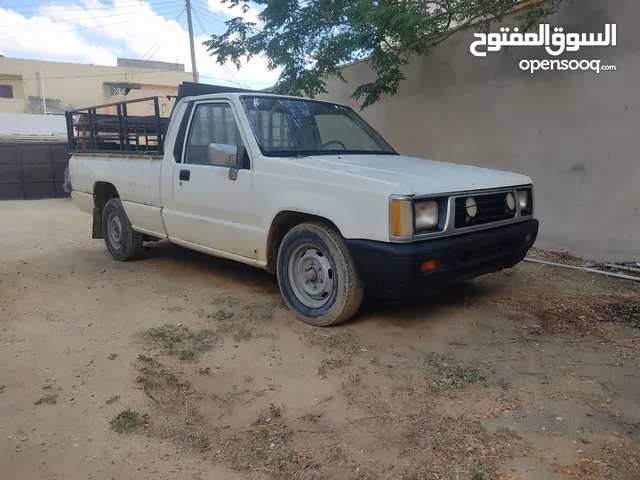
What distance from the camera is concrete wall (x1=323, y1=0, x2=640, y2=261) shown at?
554cm

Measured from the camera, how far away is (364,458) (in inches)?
91.7

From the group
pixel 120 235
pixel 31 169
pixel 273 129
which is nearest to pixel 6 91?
pixel 31 169

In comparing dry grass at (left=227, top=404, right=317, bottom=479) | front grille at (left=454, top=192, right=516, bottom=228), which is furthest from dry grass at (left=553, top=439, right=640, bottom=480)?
front grille at (left=454, top=192, right=516, bottom=228)

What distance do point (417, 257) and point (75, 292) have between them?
3541 mm

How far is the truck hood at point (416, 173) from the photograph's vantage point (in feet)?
11.3

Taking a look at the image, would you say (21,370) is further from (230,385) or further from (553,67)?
(553,67)

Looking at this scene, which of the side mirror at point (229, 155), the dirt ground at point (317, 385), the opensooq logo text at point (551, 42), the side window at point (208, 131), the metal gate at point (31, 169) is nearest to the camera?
the dirt ground at point (317, 385)

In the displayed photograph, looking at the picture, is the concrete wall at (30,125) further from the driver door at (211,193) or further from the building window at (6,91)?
the driver door at (211,193)

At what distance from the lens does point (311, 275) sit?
4.00 metres

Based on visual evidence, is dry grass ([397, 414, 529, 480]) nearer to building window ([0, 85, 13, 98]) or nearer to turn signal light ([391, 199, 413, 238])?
turn signal light ([391, 199, 413, 238])

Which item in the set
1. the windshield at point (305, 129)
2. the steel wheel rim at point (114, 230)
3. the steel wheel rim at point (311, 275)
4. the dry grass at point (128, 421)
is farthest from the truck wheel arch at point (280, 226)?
the steel wheel rim at point (114, 230)

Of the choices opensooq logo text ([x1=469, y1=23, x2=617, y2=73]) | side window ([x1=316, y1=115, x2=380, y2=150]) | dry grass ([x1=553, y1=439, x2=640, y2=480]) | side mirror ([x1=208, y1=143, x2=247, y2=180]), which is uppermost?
opensooq logo text ([x1=469, y1=23, x2=617, y2=73])

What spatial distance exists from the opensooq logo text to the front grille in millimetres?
2931

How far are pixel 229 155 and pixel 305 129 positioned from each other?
2.58ft
